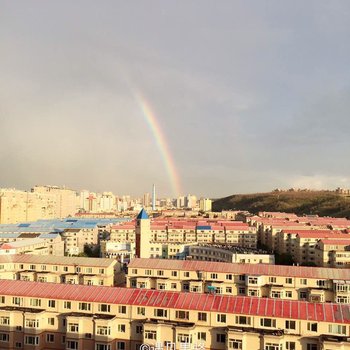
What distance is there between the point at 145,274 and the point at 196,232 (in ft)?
51.9

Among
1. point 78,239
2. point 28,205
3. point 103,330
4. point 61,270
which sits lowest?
point 78,239

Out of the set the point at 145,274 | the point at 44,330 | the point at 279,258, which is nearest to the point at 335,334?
the point at 44,330

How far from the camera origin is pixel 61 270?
16984mm

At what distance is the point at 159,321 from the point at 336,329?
3953 mm

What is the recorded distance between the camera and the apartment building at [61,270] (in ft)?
53.7

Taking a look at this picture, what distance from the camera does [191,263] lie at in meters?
15.9

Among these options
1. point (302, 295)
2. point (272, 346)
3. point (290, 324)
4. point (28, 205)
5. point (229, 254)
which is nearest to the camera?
point (272, 346)

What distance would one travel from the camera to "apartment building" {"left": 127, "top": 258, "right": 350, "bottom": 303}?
45.9ft

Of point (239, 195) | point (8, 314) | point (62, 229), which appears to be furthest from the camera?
point (239, 195)

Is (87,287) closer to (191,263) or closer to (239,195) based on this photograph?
(191,263)

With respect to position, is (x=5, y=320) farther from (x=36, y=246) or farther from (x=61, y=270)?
(x=36, y=246)

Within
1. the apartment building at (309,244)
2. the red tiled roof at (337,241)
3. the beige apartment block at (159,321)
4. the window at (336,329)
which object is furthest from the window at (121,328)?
the apartment building at (309,244)

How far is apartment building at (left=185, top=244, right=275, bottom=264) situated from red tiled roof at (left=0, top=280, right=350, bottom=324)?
10918 millimetres

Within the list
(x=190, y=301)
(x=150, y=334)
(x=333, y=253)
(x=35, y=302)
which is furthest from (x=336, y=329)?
(x=333, y=253)
